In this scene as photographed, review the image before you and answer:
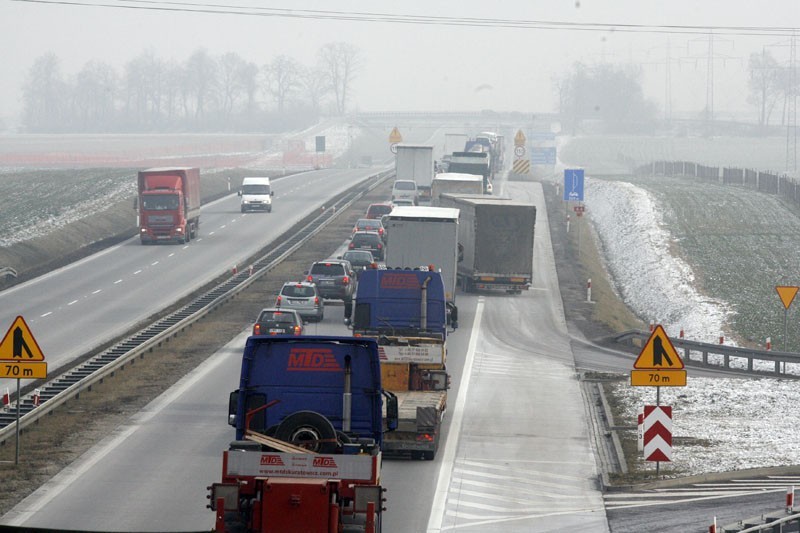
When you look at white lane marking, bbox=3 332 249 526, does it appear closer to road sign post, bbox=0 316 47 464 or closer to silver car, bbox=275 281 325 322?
road sign post, bbox=0 316 47 464

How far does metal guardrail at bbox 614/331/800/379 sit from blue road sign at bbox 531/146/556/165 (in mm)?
84947

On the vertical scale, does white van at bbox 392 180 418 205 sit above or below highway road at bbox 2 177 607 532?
above

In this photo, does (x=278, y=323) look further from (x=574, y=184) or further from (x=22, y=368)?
(x=574, y=184)

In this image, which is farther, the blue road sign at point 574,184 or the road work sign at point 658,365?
the blue road sign at point 574,184

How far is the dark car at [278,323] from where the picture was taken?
3797 cm

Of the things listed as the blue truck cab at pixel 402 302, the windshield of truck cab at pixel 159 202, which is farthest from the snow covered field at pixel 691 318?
the windshield of truck cab at pixel 159 202

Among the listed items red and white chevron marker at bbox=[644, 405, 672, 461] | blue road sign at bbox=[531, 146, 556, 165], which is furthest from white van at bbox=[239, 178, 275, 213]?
red and white chevron marker at bbox=[644, 405, 672, 461]

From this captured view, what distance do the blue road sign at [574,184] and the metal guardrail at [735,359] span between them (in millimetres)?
23457

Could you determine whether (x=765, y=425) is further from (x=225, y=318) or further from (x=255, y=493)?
(x=225, y=318)

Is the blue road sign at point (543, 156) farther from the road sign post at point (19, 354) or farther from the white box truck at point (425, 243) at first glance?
the road sign post at point (19, 354)

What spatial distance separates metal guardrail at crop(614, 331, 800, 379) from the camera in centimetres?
3644

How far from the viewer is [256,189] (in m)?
83.8

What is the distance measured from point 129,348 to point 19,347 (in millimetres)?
14024

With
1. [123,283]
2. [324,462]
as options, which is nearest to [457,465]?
[324,462]
